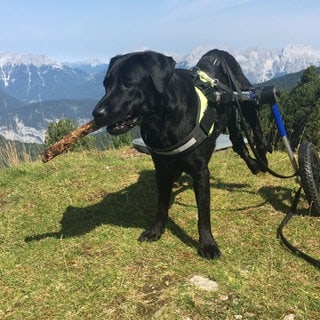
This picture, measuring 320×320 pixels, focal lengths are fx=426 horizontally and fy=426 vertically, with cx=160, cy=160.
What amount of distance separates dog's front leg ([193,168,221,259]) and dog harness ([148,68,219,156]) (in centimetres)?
36

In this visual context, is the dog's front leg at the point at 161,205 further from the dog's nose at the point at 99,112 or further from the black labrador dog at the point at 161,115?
the dog's nose at the point at 99,112

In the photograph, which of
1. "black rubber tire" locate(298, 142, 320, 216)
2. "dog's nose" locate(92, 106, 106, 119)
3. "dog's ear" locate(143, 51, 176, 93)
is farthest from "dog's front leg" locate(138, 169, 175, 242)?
"black rubber tire" locate(298, 142, 320, 216)

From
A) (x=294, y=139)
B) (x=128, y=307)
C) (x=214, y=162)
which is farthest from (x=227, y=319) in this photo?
(x=294, y=139)

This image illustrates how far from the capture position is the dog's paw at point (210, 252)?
13.8 feet

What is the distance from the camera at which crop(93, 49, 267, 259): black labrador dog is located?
3615 millimetres

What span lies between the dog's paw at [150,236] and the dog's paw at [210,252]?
1.98 ft

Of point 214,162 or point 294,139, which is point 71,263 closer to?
point 214,162

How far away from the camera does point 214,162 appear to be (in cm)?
777

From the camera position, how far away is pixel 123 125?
12.0ft

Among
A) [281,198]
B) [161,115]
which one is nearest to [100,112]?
[161,115]

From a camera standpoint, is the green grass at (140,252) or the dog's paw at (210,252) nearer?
the green grass at (140,252)

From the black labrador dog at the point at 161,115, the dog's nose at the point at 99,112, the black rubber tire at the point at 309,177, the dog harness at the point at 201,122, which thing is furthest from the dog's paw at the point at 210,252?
the dog's nose at the point at 99,112

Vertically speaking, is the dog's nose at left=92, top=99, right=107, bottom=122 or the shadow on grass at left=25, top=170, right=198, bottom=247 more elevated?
the dog's nose at left=92, top=99, right=107, bottom=122

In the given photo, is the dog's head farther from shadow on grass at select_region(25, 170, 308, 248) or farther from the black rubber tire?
the black rubber tire
